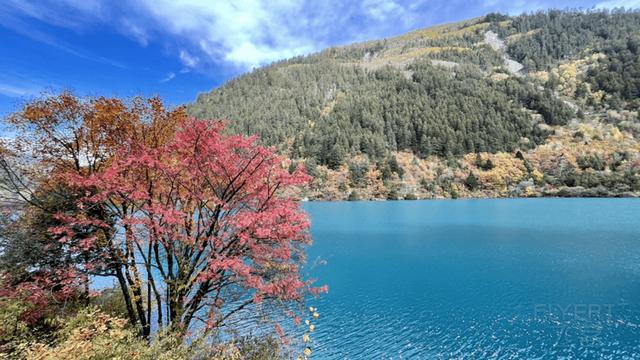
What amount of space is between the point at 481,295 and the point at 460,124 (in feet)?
411

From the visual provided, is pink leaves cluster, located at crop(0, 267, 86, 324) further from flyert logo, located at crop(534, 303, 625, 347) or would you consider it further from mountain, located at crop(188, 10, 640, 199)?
mountain, located at crop(188, 10, 640, 199)

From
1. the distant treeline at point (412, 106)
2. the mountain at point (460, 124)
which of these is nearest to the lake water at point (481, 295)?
the mountain at point (460, 124)

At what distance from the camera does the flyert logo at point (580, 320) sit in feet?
54.4

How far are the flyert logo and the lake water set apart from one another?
0.05 metres

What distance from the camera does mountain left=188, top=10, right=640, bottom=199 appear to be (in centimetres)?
10944

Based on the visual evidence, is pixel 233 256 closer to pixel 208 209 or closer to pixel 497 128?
pixel 208 209

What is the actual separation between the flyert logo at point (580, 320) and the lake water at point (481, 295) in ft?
0.16

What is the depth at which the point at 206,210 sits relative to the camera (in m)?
10.8

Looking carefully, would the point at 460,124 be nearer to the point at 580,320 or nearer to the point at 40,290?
the point at 580,320

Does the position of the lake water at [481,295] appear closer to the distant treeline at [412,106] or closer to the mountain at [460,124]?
the mountain at [460,124]

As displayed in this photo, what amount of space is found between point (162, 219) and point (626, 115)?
173516mm

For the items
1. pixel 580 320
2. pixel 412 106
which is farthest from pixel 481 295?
pixel 412 106

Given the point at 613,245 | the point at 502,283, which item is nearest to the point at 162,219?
the point at 502,283

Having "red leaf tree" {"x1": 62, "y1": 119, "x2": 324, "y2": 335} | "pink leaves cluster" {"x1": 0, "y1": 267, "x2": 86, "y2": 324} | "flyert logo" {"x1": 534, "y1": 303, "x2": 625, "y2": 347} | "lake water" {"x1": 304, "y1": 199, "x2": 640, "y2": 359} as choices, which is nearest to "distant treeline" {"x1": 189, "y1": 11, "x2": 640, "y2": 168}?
"lake water" {"x1": 304, "y1": 199, "x2": 640, "y2": 359}
